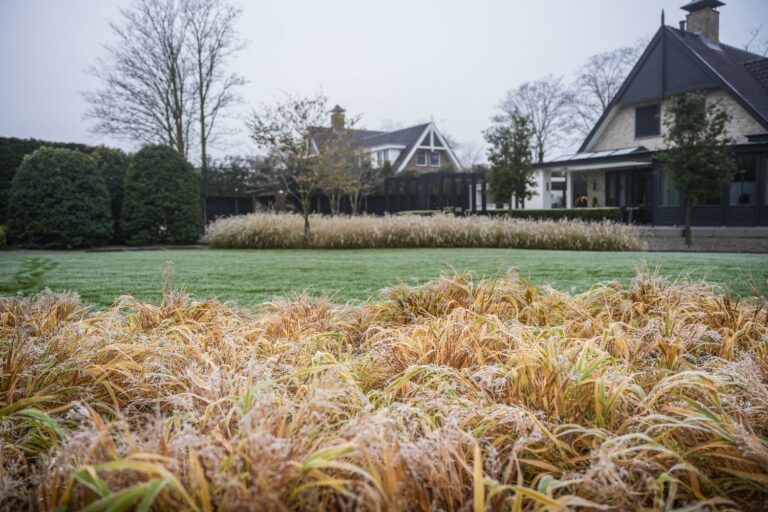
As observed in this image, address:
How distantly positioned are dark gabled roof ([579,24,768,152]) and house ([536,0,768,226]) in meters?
0.03

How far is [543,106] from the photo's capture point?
140 feet

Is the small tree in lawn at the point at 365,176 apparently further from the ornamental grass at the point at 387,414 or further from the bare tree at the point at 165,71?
the ornamental grass at the point at 387,414

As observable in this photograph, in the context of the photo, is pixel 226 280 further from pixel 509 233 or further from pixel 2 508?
pixel 509 233

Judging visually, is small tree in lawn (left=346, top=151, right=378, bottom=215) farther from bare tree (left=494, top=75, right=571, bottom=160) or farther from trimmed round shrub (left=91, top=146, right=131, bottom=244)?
bare tree (left=494, top=75, right=571, bottom=160)

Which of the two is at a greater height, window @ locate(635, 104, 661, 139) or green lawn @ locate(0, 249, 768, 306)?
window @ locate(635, 104, 661, 139)

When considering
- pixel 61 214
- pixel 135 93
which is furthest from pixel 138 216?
pixel 135 93

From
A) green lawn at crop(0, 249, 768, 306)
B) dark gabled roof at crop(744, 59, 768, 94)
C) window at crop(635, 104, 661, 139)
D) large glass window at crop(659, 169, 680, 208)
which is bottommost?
green lawn at crop(0, 249, 768, 306)

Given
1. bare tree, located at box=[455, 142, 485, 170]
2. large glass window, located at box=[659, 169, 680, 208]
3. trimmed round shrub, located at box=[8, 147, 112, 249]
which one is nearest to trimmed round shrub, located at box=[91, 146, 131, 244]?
trimmed round shrub, located at box=[8, 147, 112, 249]

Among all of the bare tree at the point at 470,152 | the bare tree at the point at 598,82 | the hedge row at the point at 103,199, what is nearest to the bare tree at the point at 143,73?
the hedge row at the point at 103,199

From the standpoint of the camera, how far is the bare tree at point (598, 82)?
38188 mm

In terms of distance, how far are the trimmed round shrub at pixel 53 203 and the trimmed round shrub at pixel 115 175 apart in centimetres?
117

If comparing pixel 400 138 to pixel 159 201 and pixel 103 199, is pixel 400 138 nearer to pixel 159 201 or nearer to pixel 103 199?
pixel 159 201

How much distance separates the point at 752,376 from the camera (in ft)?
5.31

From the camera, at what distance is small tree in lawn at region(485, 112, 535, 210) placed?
1692 centimetres
